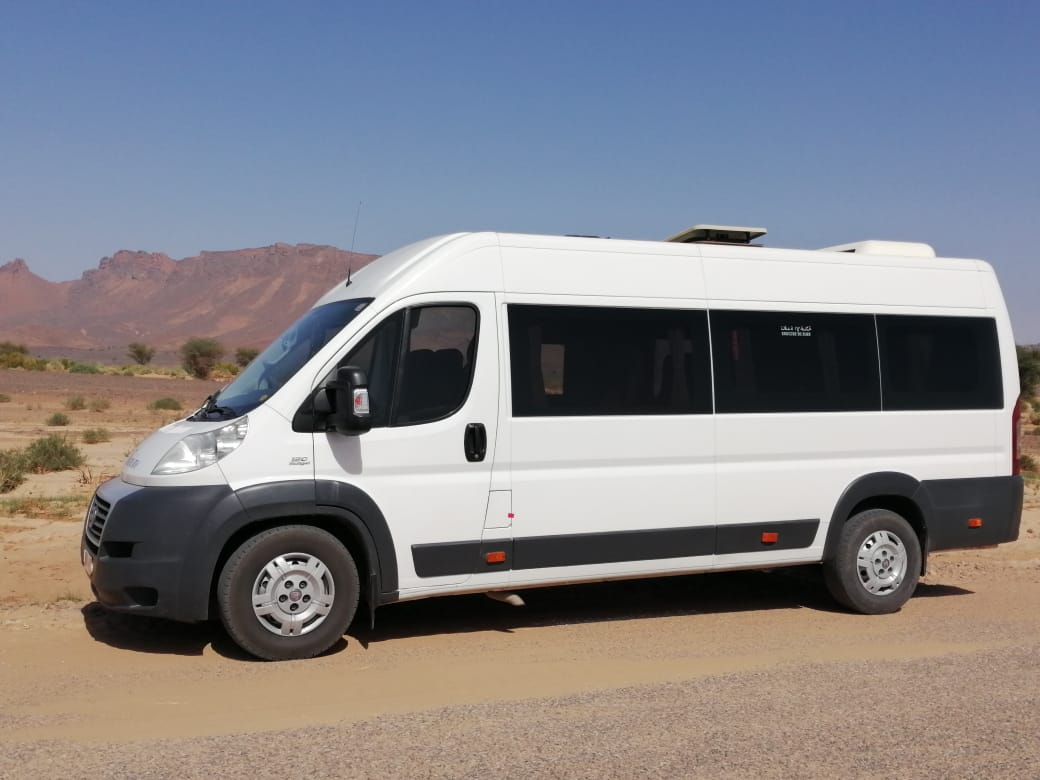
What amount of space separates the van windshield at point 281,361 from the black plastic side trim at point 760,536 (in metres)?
3.06

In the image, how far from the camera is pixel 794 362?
8.53m

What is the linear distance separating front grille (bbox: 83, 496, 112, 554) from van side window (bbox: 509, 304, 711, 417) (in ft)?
8.63

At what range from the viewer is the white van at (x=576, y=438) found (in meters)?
6.91

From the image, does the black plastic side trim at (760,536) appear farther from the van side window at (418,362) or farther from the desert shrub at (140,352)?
the desert shrub at (140,352)

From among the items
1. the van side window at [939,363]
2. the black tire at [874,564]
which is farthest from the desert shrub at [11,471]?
the van side window at [939,363]

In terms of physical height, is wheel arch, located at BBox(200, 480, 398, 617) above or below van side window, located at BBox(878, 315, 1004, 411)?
below

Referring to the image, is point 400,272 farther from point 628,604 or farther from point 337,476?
point 628,604

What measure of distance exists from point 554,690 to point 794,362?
3367 millimetres

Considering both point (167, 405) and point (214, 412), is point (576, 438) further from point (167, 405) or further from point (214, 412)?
point (167, 405)

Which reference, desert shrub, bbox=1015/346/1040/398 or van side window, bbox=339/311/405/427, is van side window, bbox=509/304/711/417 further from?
desert shrub, bbox=1015/346/1040/398

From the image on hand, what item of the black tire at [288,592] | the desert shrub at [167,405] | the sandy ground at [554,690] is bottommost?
the sandy ground at [554,690]

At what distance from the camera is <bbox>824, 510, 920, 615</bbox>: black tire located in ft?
28.8

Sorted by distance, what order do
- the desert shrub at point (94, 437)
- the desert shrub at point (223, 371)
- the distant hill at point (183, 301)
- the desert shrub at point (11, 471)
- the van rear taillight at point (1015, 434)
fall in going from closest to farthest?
the van rear taillight at point (1015, 434), the desert shrub at point (11, 471), the desert shrub at point (94, 437), the desert shrub at point (223, 371), the distant hill at point (183, 301)

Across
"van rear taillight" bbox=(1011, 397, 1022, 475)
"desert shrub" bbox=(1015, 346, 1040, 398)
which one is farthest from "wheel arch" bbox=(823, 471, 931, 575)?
"desert shrub" bbox=(1015, 346, 1040, 398)
